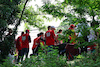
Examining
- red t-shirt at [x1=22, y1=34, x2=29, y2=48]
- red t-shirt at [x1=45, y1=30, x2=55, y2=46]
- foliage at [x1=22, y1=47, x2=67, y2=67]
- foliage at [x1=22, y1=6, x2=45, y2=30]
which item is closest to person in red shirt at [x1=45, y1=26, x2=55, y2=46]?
red t-shirt at [x1=45, y1=30, x2=55, y2=46]

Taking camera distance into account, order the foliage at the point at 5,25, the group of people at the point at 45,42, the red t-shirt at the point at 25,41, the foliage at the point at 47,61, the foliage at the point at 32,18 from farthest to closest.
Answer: the foliage at the point at 32,18, the red t-shirt at the point at 25,41, the group of people at the point at 45,42, the foliage at the point at 5,25, the foliage at the point at 47,61

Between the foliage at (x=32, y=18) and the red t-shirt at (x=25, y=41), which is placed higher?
the foliage at (x=32, y=18)

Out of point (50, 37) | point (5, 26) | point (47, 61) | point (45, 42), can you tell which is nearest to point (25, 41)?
point (45, 42)

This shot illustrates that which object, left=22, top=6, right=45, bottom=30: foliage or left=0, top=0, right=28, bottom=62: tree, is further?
left=22, top=6, right=45, bottom=30: foliage

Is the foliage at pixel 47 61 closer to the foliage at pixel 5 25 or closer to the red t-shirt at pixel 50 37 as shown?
Answer: the foliage at pixel 5 25

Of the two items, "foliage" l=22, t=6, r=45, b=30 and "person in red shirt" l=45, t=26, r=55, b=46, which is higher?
"foliage" l=22, t=6, r=45, b=30

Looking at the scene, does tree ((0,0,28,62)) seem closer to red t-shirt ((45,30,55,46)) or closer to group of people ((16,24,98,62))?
group of people ((16,24,98,62))

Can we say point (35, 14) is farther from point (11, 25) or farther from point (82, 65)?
point (82, 65)

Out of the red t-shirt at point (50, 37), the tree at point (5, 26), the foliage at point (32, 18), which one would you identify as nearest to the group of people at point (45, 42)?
the red t-shirt at point (50, 37)

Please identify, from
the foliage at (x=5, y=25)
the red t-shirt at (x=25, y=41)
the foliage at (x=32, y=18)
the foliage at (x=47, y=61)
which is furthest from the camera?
the foliage at (x=32, y=18)

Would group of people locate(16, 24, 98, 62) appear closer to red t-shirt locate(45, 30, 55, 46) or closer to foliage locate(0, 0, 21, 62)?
red t-shirt locate(45, 30, 55, 46)

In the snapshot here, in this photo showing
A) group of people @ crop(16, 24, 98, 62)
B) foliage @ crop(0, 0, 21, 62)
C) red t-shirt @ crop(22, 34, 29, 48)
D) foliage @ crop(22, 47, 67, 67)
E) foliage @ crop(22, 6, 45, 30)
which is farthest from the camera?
foliage @ crop(22, 6, 45, 30)

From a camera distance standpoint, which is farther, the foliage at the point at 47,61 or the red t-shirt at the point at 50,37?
the red t-shirt at the point at 50,37

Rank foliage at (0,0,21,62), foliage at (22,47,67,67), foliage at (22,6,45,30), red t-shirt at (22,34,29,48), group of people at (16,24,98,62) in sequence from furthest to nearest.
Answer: foliage at (22,6,45,30)
red t-shirt at (22,34,29,48)
group of people at (16,24,98,62)
foliage at (0,0,21,62)
foliage at (22,47,67,67)
